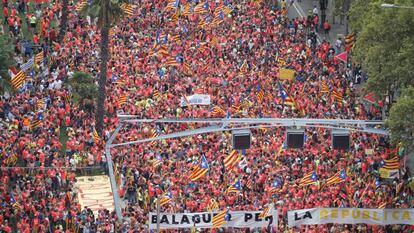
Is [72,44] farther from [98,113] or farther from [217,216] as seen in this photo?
[217,216]

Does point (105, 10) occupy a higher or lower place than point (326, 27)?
higher

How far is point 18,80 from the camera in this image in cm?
7550

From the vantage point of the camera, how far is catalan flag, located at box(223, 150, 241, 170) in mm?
68812

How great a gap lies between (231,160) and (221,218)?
15.8 feet

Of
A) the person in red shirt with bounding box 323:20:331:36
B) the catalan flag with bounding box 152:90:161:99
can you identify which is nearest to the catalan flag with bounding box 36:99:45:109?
the catalan flag with bounding box 152:90:161:99

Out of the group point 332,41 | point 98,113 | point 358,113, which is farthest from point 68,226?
point 332,41

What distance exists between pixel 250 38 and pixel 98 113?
46.5ft

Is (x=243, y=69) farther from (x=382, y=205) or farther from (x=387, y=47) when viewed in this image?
(x=382, y=205)

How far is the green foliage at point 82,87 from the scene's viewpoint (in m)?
77.4

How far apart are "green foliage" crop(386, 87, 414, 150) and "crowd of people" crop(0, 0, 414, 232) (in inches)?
136

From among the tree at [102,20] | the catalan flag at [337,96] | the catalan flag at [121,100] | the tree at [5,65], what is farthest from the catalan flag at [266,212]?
the tree at [5,65]

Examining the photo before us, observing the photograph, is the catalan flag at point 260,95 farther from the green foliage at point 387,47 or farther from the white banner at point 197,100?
the green foliage at point 387,47

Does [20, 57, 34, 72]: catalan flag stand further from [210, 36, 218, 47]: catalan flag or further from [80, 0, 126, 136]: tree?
[210, 36, 218, 47]: catalan flag

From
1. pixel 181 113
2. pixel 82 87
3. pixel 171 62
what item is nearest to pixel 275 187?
pixel 181 113
